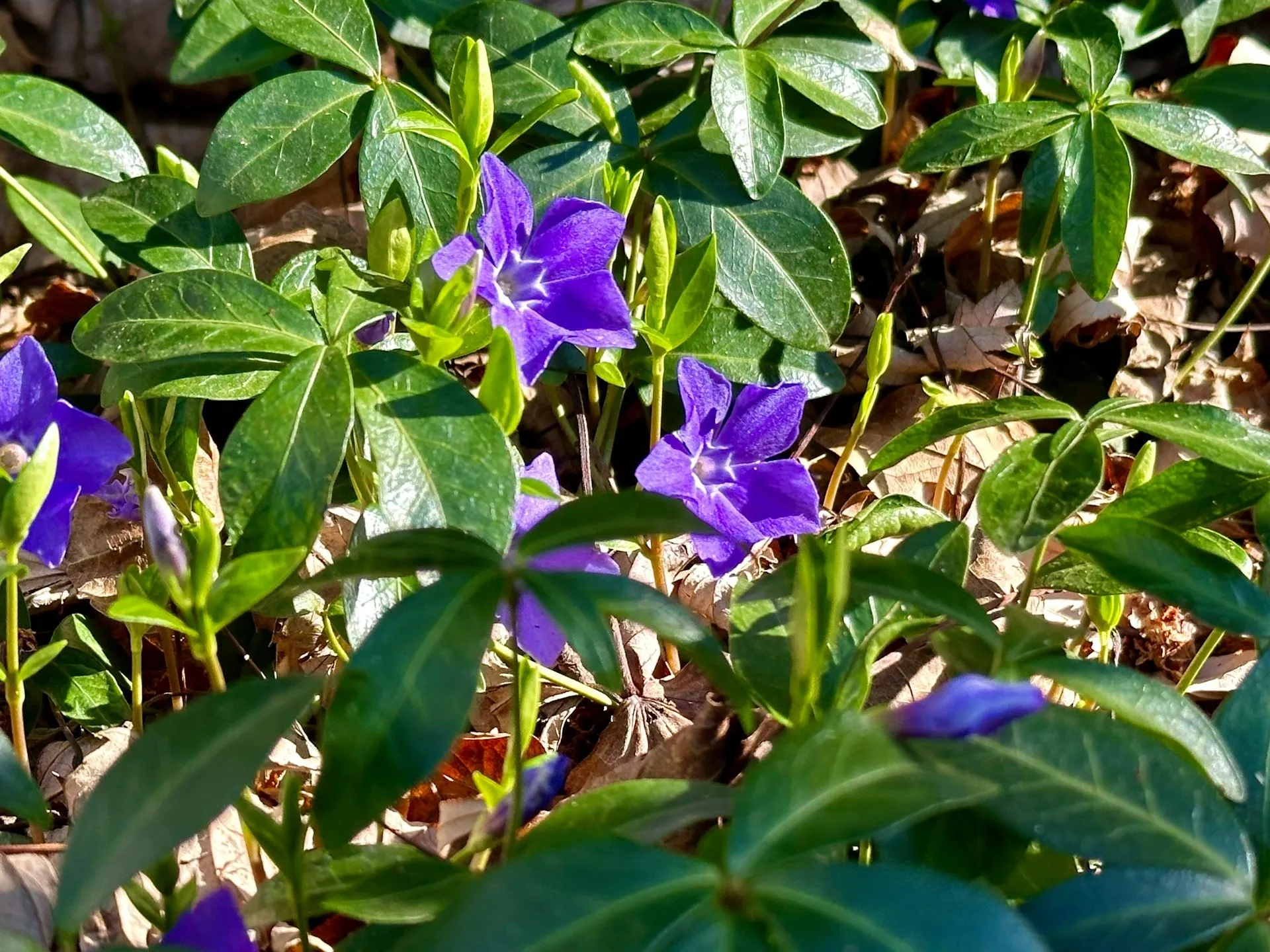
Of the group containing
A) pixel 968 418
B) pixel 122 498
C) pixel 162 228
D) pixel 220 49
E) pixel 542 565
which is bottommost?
pixel 122 498

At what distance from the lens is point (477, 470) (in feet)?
3.52

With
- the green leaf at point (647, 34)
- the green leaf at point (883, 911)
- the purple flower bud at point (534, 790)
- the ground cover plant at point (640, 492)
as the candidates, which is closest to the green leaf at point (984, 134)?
the ground cover plant at point (640, 492)

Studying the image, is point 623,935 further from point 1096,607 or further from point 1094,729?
point 1096,607

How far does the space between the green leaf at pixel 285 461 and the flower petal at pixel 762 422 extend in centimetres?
59

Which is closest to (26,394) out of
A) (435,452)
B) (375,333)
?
(375,333)

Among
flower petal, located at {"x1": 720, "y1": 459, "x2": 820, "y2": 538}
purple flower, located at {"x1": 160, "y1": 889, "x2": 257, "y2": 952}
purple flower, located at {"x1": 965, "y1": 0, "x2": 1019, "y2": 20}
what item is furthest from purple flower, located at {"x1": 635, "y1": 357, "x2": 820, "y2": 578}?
purple flower, located at {"x1": 965, "y1": 0, "x2": 1019, "y2": 20}

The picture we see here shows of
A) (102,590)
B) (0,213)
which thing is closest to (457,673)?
(102,590)

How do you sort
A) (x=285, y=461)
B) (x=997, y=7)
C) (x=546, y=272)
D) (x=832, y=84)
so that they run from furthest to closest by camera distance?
(x=997, y=7)
(x=832, y=84)
(x=546, y=272)
(x=285, y=461)

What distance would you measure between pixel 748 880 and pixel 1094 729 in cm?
31

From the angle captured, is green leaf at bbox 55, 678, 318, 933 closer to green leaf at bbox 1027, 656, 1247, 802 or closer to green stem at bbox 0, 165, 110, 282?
green leaf at bbox 1027, 656, 1247, 802

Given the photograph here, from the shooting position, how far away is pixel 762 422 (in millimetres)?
1560

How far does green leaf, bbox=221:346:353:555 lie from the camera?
3.39 feet

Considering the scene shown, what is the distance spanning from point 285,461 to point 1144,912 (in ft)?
2.48

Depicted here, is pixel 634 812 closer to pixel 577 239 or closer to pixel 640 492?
pixel 640 492
